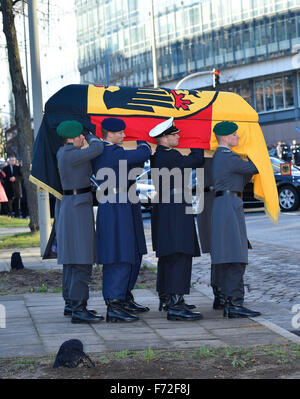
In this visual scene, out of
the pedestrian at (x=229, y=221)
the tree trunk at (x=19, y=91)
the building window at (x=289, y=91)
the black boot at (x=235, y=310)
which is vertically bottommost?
the black boot at (x=235, y=310)

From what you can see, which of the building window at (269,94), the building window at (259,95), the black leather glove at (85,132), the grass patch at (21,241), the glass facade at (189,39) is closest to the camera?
the black leather glove at (85,132)

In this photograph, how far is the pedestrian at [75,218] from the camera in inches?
309

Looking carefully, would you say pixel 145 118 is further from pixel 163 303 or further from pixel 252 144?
pixel 163 303

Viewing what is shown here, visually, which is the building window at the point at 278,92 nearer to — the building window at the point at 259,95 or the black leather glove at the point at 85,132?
the building window at the point at 259,95

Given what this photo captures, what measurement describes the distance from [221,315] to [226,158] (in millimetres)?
1547

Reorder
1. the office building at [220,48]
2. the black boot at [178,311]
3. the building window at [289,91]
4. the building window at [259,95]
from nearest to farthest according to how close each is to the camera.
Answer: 1. the black boot at [178,311]
2. the office building at [220,48]
3. the building window at [289,91]
4. the building window at [259,95]

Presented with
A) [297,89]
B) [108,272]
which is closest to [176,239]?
[108,272]

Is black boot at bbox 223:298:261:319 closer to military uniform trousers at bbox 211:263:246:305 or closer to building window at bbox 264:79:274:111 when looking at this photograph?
military uniform trousers at bbox 211:263:246:305

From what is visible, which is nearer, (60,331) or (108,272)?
(60,331)

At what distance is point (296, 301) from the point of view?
8.66m

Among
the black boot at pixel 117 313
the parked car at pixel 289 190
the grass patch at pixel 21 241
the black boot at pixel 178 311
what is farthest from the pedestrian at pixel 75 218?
the parked car at pixel 289 190

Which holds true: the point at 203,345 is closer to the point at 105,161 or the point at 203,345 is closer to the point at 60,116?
the point at 105,161

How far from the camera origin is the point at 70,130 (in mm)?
7918

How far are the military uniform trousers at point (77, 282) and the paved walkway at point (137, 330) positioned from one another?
27cm
